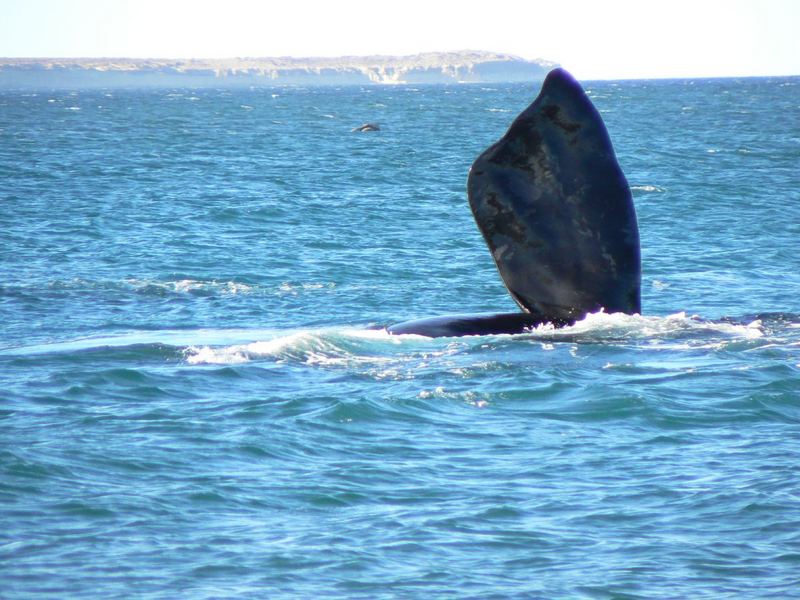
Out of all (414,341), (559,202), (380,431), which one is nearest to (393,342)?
(414,341)

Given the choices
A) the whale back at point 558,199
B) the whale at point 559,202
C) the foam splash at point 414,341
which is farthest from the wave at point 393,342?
the whale back at point 558,199

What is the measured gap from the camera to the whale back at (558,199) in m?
10.8

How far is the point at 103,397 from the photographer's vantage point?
10.9 metres

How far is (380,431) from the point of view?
32.4 ft

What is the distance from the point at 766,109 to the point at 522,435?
8541cm

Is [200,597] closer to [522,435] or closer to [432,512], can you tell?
[432,512]

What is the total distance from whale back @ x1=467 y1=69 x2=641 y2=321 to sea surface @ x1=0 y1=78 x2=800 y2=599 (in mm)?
823

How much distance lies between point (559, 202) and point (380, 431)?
2.45m

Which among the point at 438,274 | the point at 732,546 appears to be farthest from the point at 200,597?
the point at 438,274

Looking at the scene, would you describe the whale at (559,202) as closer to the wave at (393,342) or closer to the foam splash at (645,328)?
the foam splash at (645,328)

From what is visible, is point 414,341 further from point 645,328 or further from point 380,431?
point 380,431

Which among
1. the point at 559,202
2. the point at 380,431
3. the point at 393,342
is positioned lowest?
the point at 380,431

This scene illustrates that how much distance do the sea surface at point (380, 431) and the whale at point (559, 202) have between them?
71 centimetres

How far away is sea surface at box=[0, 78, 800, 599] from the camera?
711 cm
